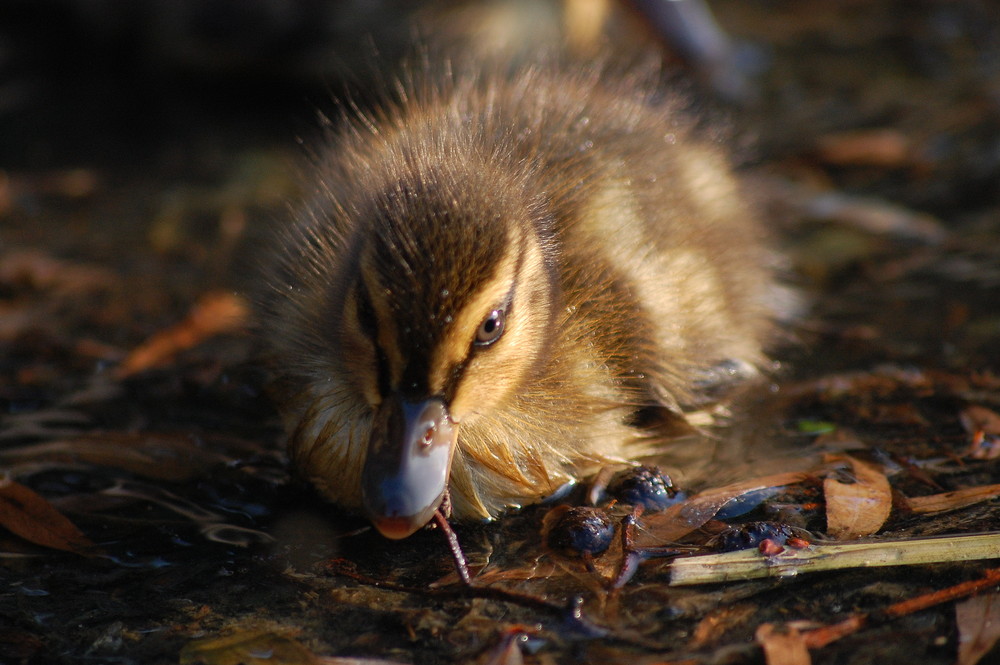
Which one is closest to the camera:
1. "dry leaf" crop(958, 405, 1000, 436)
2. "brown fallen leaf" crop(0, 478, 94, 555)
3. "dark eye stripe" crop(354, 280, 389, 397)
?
"dark eye stripe" crop(354, 280, 389, 397)

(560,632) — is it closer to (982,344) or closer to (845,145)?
(982,344)

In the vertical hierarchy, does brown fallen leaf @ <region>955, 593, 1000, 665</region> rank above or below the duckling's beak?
below

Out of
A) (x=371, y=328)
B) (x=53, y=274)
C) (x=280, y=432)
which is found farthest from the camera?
(x=53, y=274)

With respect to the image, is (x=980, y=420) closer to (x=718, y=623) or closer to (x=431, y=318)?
(x=718, y=623)

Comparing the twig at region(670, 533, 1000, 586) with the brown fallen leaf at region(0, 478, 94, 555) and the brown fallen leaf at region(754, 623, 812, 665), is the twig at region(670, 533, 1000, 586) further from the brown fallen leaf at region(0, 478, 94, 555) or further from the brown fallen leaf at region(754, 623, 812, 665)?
the brown fallen leaf at region(0, 478, 94, 555)

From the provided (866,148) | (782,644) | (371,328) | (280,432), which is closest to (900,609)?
(782,644)

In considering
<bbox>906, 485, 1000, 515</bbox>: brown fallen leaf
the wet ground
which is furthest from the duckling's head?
<bbox>906, 485, 1000, 515</bbox>: brown fallen leaf
